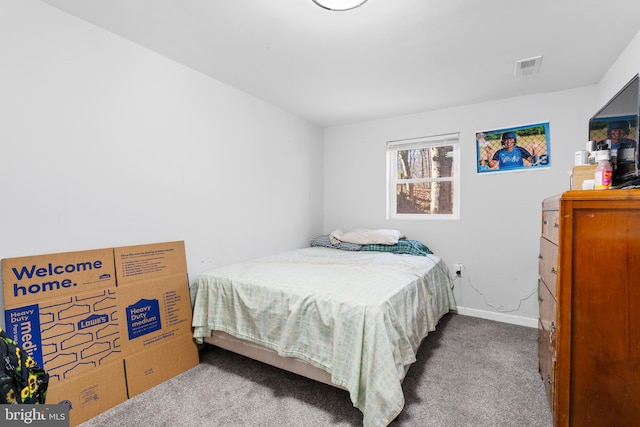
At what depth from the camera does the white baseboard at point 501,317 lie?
283 centimetres

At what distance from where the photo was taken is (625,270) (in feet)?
3.83

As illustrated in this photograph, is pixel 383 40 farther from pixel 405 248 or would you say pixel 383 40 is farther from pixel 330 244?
pixel 330 244

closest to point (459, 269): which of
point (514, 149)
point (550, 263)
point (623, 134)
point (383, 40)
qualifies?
point (514, 149)

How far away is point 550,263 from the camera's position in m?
1.57

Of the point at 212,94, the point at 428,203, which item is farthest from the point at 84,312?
the point at 428,203

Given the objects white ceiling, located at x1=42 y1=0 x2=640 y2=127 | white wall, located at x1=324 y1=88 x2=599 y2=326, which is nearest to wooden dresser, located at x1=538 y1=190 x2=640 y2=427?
white ceiling, located at x1=42 y1=0 x2=640 y2=127

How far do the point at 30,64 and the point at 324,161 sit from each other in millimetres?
2924

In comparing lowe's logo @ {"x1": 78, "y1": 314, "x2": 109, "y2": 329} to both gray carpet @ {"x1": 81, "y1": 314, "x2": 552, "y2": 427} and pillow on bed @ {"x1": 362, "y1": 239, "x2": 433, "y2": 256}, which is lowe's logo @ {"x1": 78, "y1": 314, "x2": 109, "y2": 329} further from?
pillow on bed @ {"x1": 362, "y1": 239, "x2": 433, "y2": 256}

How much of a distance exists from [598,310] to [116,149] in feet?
8.78

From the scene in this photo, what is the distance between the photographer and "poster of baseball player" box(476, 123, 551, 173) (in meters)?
2.77

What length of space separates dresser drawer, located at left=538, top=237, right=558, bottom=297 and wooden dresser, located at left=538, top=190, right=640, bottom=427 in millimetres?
129

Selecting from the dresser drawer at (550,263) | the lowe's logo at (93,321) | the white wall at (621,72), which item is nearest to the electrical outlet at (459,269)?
the dresser drawer at (550,263)

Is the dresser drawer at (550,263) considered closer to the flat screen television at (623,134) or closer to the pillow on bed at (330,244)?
the flat screen television at (623,134)

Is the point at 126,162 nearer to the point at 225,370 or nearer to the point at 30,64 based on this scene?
the point at 30,64
